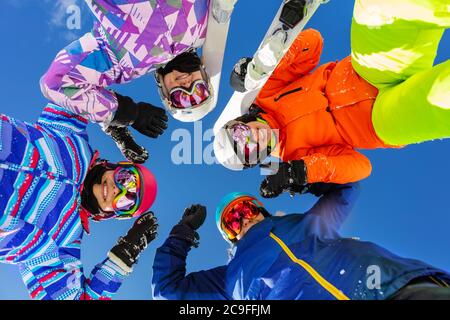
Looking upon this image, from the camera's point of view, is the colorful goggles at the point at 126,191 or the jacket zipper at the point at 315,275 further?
the colorful goggles at the point at 126,191

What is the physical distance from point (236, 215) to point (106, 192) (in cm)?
75

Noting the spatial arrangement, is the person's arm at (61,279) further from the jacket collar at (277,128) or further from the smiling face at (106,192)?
the jacket collar at (277,128)

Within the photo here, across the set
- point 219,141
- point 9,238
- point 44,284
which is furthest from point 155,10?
point 44,284

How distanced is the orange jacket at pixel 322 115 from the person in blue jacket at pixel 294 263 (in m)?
0.20

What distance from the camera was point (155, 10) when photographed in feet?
5.76

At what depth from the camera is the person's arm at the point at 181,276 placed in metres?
2.16

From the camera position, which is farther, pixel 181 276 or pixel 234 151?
pixel 181 276

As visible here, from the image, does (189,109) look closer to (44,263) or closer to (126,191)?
(126,191)

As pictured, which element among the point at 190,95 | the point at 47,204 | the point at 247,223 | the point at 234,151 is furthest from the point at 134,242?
→ the point at 190,95

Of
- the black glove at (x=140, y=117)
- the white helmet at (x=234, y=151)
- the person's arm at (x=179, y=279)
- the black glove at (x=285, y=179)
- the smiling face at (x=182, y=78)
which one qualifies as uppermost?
the smiling face at (x=182, y=78)

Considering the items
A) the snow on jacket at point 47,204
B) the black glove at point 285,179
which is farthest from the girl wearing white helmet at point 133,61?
the black glove at point 285,179

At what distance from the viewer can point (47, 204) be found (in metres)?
1.84
